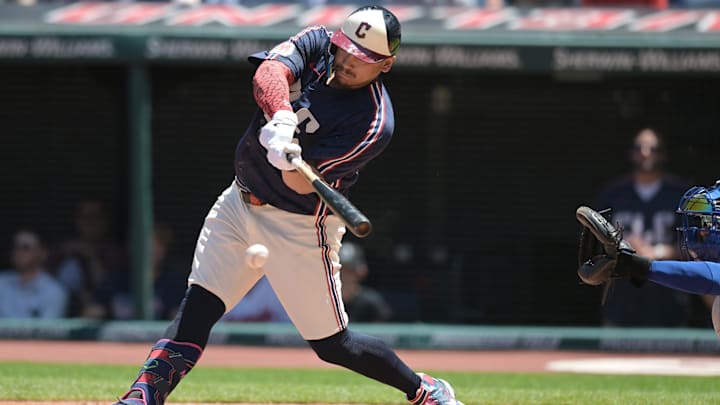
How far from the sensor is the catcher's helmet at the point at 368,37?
389 cm

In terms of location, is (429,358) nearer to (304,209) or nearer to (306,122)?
(304,209)

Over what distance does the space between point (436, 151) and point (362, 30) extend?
4.92m

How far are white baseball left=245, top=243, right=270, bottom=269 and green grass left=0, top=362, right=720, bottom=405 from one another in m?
1.39

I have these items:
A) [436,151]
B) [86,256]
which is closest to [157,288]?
[86,256]

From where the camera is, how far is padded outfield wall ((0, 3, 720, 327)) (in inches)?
338

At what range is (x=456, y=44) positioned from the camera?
318 inches

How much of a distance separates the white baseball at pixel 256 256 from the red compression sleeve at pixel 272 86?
1.57ft

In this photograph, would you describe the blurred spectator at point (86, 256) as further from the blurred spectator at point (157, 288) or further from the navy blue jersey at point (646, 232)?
the navy blue jersey at point (646, 232)

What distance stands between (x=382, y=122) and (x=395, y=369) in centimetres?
90

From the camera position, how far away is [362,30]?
3.88m

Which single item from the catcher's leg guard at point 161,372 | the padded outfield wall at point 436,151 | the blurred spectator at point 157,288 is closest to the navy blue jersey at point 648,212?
the padded outfield wall at point 436,151

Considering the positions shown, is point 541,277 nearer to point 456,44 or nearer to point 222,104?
point 456,44

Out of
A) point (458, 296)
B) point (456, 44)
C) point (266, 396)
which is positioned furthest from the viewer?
point (458, 296)

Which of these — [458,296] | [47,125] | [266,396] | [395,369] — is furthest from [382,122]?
[47,125]
